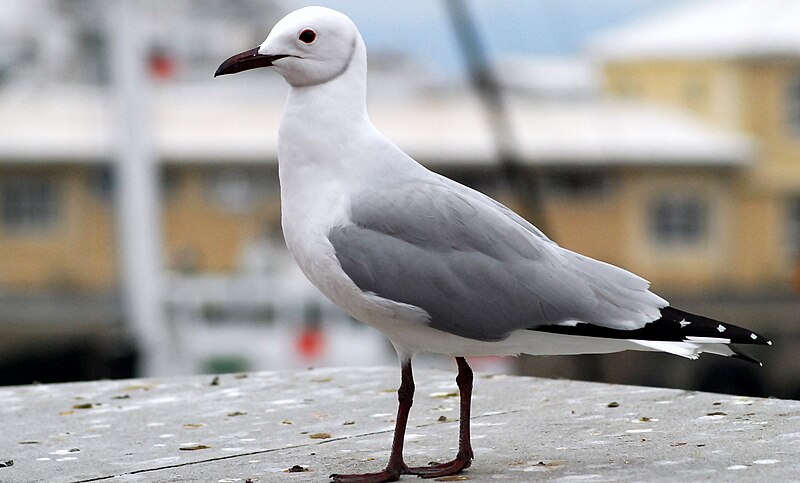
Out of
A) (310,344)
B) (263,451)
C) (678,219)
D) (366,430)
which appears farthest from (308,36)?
(678,219)

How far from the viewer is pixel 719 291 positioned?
37594 millimetres

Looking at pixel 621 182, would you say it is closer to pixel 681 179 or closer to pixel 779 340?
pixel 681 179

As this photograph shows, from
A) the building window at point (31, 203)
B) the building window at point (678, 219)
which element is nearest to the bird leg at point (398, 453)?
the building window at point (31, 203)

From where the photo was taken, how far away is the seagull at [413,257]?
182 inches

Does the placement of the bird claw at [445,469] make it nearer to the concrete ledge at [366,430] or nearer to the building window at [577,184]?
the concrete ledge at [366,430]

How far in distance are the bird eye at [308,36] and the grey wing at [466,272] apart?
469 mm

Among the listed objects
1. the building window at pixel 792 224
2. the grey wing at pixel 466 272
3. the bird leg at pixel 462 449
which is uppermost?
the grey wing at pixel 466 272

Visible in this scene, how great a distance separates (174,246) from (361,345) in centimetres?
800

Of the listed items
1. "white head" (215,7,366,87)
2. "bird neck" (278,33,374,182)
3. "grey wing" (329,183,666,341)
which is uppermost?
"white head" (215,7,366,87)

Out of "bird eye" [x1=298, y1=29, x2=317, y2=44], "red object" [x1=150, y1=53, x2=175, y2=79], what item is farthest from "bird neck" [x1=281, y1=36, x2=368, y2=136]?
"red object" [x1=150, y1=53, x2=175, y2=79]

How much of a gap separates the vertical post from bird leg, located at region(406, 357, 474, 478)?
19128mm

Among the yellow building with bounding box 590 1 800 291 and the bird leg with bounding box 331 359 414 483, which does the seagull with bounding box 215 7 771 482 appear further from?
the yellow building with bounding box 590 1 800 291

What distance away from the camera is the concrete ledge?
495cm

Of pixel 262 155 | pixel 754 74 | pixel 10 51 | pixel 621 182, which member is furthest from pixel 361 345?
pixel 10 51
